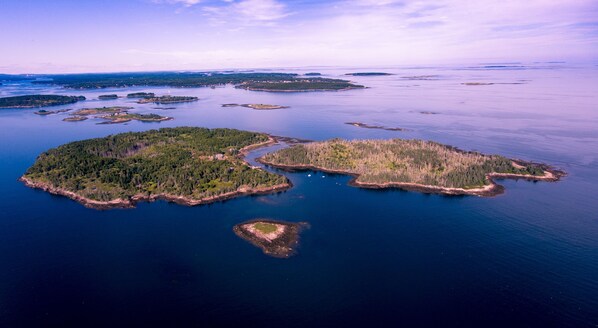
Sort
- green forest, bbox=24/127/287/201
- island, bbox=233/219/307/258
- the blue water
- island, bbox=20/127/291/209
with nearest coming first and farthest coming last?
the blue water → island, bbox=233/219/307/258 → island, bbox=20/127/291/209 → green forest, bbox=24/127/287/201

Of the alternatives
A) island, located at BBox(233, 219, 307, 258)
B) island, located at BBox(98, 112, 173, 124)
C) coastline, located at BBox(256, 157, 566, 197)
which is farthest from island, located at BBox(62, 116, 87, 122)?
island, located at BBox(233, 219, 307, 258)

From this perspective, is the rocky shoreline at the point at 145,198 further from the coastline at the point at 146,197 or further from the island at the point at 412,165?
the island at the point at 412,165

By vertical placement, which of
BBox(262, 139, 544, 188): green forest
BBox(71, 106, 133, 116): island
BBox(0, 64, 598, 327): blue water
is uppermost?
BBox(71, 106, 133, 116): island

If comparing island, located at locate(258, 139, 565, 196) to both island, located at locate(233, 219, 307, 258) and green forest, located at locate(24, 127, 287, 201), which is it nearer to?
green forest, located at locate(24, 127, 287, 201)

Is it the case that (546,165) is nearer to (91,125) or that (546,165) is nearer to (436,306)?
(436,306)

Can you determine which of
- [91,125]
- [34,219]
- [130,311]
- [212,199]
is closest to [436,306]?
[130,311]

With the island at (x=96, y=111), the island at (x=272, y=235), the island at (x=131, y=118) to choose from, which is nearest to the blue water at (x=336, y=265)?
the island at (x=272, y=235)

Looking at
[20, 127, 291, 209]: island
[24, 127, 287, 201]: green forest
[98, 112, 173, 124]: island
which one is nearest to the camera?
[20, 127, 291, 209]: island
